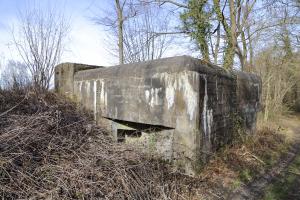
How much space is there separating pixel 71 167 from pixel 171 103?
1791mm

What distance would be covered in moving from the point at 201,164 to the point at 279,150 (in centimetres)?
350

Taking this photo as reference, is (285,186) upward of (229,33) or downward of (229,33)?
downward

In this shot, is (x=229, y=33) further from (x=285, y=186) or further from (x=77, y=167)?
(x=77, y=167)

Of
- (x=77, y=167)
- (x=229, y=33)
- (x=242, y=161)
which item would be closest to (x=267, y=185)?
(x=242, y=161)

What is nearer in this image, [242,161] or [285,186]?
[285,186]

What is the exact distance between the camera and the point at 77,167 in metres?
3.11

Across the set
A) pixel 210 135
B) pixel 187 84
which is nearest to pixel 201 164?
pixel 210 135

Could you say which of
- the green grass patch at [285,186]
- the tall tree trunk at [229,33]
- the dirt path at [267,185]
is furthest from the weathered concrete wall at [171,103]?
the tall tree trunk at [229,33]

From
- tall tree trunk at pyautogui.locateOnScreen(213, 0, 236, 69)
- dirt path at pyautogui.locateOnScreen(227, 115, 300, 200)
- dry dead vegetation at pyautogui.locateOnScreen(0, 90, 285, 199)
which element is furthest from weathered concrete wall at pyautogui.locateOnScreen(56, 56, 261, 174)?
tall tree trunk at pyautogui.locateOnScreen(213, 0, 236, 69)

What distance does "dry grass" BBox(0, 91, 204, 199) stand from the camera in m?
2.74

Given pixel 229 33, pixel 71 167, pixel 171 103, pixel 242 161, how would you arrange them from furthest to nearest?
1. pixel 229 33
2. pixel 242 161
3. pixel 171 103
4. pixel 71 167

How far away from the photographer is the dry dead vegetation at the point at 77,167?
2754 millimetres

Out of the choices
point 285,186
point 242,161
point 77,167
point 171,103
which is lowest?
point 285,186

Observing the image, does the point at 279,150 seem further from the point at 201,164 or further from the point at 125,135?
the point at 125,135
